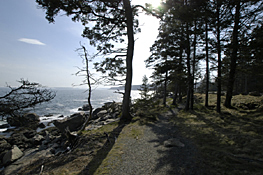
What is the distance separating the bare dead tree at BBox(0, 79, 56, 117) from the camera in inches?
226

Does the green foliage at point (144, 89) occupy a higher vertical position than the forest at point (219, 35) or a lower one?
lower

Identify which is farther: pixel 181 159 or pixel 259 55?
pixel 259 55

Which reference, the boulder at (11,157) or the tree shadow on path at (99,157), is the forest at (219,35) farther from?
the boulder at (11,157)

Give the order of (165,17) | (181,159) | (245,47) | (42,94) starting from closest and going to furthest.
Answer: (181,159) → (42,94) → (245,47) → (165,17)

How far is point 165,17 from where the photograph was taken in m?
10.2

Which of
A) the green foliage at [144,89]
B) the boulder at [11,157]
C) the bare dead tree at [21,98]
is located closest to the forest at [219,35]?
the green foliage at [144,89]

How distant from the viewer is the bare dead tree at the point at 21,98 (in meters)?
5.75

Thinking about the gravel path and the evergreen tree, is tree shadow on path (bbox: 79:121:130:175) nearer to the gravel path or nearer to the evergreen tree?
the gravel path

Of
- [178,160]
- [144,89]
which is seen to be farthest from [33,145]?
[144,89]

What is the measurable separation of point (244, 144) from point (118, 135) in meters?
6.14

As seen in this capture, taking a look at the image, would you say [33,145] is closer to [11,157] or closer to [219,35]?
[11,157]

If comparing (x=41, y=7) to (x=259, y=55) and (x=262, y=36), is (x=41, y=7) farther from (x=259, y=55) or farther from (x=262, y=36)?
(x=259, y=55)

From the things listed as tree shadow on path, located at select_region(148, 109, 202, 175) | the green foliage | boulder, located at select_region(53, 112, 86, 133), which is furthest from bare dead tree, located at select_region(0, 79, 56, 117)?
the green foliage

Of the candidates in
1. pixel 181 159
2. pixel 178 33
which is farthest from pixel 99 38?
pixel 181 159
